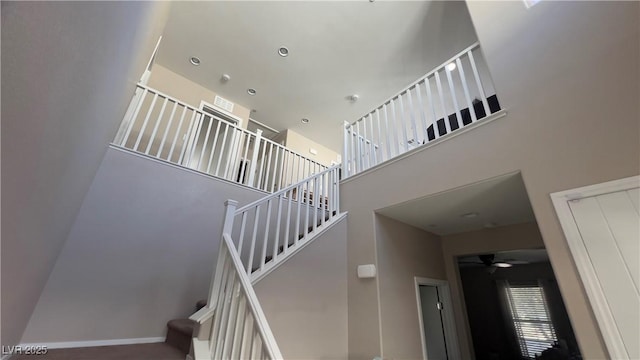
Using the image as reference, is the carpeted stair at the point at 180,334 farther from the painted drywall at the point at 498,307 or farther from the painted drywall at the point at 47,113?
the painted drywall at the point at 498,307

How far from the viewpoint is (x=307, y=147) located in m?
6.93

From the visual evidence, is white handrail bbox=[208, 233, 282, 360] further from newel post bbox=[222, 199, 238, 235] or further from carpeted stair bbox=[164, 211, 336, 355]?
carpeted stair bbox=[164, 211, 336, 355]

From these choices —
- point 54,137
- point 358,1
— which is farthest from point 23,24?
point 358,1

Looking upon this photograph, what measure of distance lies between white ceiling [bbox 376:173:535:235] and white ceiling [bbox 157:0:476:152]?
2.84m

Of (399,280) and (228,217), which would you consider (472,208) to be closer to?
(399,280)

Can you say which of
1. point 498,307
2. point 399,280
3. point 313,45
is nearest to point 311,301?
point 399,280

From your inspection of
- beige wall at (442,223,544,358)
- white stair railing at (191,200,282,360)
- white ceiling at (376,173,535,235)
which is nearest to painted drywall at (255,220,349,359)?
white stair railing at (191,200,282,360)

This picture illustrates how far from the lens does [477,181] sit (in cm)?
236

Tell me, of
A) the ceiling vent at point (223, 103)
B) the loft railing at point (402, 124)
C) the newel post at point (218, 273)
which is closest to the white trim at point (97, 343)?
the newel post at point (218, 273)

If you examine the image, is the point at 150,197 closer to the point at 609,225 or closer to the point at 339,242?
the point at 339,242

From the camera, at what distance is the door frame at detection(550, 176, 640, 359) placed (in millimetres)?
1474

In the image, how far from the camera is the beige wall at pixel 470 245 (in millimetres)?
3502

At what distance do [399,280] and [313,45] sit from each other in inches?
153

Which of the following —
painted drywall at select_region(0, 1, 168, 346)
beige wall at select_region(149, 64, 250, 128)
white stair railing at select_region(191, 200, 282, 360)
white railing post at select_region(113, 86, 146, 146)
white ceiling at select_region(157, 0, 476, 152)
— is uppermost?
white ceiling at select_region(157, 0, 476, 152)
